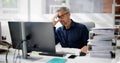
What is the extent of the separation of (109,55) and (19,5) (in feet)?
10.2

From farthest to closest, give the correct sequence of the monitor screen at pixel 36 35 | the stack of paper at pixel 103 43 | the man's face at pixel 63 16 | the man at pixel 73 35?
the man at pixel 73 35 → the man's face at pixel 63 16 → the stack of paper at pixel 103 43 → the monitor screen at pixel 36 35

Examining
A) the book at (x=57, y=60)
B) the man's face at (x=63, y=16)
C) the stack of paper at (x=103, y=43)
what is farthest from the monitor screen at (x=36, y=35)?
the man's face at (x=63, y=16)

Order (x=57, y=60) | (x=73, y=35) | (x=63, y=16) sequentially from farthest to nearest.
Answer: (x=73, y=35) < (x=63, y=16) < (x=57, y=60)

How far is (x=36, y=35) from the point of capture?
2023mm

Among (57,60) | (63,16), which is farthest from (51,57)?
(63,16)

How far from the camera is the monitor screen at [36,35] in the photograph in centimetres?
194

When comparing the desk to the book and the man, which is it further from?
the man

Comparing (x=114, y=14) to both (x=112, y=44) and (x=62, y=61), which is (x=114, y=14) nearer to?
(x=112, y=44)

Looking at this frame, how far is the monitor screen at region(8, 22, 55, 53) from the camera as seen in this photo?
194cm

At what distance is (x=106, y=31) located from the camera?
2.13 m

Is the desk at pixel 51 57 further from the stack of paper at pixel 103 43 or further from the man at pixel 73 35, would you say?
the man at pixel 73 35

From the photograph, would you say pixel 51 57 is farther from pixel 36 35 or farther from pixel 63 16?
pixel 63 16

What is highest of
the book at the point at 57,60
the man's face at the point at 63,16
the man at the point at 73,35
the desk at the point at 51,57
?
the man's face at the point at 63,16

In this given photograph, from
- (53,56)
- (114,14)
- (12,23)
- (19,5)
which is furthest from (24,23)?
(19,5)
